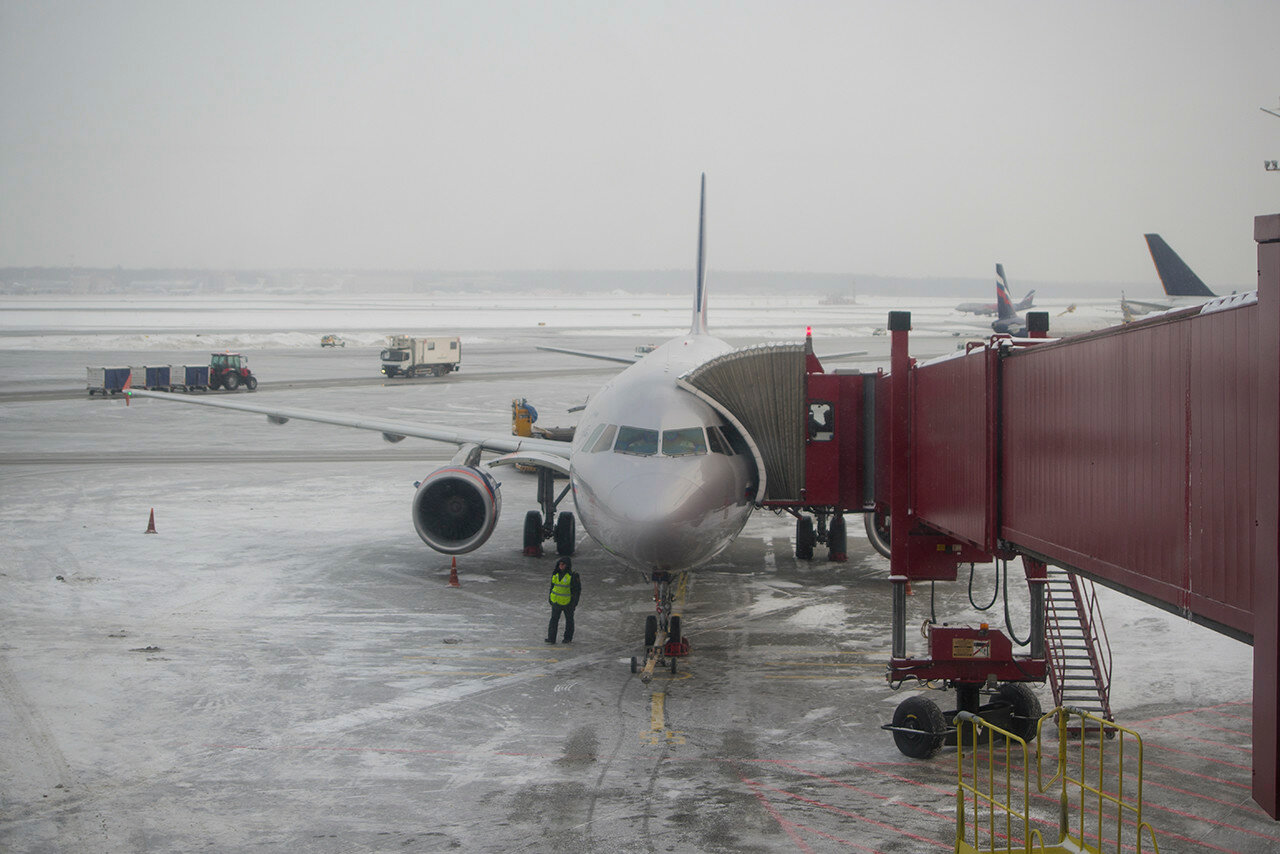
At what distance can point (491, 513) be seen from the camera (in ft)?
73.2

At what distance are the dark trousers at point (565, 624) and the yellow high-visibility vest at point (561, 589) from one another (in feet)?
0.41

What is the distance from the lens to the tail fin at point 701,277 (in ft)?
98.8

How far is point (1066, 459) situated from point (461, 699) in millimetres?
→ 8880

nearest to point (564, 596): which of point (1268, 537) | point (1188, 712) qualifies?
point (1188, 712)

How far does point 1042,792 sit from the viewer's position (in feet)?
39.2

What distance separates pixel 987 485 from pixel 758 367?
6340mm

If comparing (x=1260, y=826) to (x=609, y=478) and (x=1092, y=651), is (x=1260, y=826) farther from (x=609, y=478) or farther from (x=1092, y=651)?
(x=609, y=478)

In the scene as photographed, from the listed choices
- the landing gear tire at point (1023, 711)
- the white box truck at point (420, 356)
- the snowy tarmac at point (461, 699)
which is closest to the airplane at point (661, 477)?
the snowy tarmac at point (461, 699)

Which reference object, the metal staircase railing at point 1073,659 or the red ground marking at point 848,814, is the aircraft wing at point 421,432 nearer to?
the metal staircase railing at point 1073,659

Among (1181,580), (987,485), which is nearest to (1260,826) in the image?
(987,485)

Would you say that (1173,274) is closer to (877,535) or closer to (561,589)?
(877,535)

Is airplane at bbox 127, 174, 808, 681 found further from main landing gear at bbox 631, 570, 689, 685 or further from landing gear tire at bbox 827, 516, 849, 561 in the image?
landing gear tire at bbox 827, 516, 849, 561

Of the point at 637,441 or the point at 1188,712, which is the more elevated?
the point at 637,441

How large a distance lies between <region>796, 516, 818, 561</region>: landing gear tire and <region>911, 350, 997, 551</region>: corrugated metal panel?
931cm
